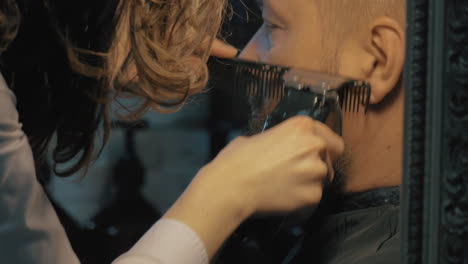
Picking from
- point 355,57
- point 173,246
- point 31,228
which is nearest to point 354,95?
point 355,57

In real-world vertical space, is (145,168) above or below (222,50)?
below

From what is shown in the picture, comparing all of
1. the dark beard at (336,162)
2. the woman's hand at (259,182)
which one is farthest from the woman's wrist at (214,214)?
the dark beard at (336,162)

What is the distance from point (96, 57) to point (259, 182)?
32cm

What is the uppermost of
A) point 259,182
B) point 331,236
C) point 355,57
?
point 355,57

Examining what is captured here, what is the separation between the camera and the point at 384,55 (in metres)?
0.75

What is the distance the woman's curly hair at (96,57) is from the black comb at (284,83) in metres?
0.05

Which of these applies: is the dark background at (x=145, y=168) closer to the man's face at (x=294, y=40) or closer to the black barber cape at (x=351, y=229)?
the man's face at (x=294, y=40)

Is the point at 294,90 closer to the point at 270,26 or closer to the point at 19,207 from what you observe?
the point at 270,26

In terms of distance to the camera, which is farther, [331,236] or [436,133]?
[331,236]

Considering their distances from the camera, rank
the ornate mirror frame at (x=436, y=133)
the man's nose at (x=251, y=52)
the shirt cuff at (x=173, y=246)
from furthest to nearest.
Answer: the man's nose at (x=251, y=52) < the shirt cuff at (x=173, y=246) < the ornate mirror frame at (x=436, y=133)

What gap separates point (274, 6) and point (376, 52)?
5.4 inches

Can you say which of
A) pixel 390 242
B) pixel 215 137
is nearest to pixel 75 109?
pixel 215 137

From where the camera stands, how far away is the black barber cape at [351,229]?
2.44ft

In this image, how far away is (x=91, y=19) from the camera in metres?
0.84
